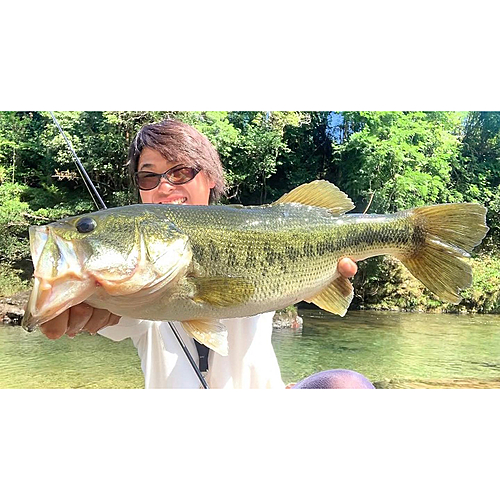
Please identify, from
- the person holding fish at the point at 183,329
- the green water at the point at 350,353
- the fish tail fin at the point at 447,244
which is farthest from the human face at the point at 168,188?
the green water at the point at 350,353

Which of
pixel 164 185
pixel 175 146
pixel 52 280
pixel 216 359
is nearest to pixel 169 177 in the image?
pixel 164 185

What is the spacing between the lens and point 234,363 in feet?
6.91

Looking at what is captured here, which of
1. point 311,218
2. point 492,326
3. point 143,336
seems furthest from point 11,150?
point 492,326

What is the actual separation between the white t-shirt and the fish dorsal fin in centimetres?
70

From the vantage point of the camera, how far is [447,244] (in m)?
1.59

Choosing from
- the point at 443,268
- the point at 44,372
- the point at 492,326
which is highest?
the point at 443,268

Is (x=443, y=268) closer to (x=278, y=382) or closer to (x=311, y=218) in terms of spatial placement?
(x=311, y=218)

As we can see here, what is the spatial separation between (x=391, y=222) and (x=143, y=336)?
1099 millimetres

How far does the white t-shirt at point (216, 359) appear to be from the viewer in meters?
2.07

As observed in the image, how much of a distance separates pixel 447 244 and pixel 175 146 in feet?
3.37

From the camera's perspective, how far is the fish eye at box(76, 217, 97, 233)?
3.82 feet

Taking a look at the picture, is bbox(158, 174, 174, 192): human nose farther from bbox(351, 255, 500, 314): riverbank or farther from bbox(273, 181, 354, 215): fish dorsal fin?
bbox(351, 255, 500, 314): riverbank

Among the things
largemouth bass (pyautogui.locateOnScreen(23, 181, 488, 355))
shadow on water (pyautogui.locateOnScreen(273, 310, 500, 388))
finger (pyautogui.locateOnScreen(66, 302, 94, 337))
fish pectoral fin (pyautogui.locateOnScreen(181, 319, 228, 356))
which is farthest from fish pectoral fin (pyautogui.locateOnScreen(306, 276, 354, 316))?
shadow on water (pyautogui.locateOnScreen(273, 310, 500, 388))

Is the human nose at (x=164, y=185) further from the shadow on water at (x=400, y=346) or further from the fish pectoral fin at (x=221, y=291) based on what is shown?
the shadow on water at (x=400, y=346)
